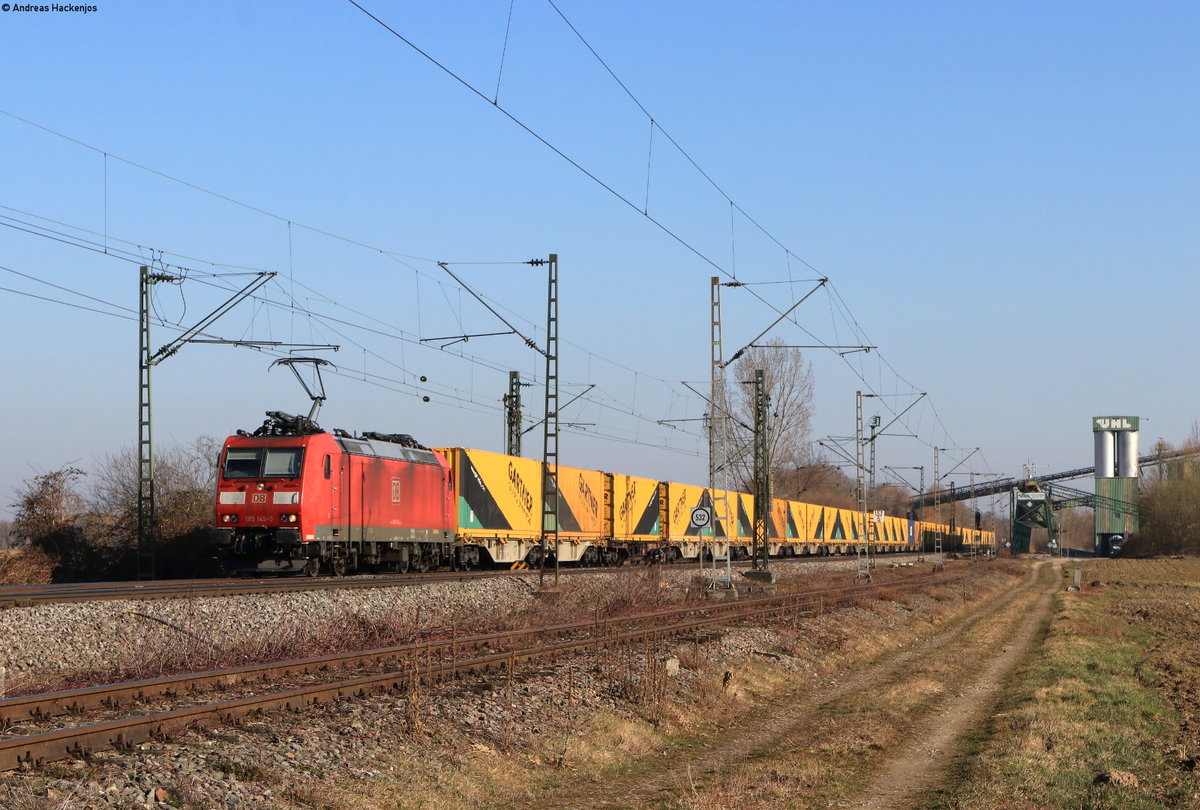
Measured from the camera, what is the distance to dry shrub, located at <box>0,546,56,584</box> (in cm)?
2860

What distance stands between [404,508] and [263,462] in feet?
16.1

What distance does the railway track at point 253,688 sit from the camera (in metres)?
9.41

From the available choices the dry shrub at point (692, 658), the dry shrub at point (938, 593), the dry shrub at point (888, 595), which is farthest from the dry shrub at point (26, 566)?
the dry shrub at point (938, 593)

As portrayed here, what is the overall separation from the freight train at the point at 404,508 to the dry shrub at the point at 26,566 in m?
5.18

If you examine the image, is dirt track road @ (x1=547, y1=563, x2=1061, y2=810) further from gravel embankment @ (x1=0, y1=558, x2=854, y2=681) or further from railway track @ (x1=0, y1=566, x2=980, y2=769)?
gravel embankment @ (x1=0, y1=558, x2=854, y2=681)

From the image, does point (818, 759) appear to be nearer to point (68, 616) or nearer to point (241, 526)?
point (68, 616)

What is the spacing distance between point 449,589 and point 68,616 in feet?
31.7

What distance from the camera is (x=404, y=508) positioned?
30234 millimetres

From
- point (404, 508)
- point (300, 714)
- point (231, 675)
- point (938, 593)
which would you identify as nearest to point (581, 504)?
point (404, 508)

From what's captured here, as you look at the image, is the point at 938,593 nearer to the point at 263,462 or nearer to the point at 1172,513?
the point at 263,462

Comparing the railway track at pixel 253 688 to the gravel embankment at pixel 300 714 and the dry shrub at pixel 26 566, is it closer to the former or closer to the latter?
the gravel embankment at pixel 300 714

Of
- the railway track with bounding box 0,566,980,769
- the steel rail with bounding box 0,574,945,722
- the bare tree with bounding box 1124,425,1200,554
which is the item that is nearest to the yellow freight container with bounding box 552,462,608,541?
the steel rail with bounding box 0,574,945,722

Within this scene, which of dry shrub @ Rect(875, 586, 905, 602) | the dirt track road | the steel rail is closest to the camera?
the dirt track road

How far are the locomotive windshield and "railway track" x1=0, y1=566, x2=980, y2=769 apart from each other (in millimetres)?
9027
